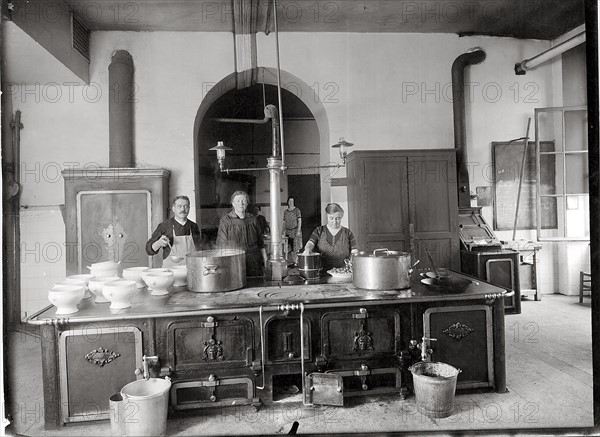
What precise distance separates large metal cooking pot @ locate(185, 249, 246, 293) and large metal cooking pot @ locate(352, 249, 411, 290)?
0.93 m

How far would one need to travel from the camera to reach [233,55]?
6.07 m

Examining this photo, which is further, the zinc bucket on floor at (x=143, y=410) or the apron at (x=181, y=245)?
the apron at (x=181, y=245)

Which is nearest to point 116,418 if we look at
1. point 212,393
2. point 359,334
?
point 212,393

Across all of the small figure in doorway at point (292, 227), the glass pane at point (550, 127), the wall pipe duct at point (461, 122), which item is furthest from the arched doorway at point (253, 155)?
the glass pane at point (550, 127)

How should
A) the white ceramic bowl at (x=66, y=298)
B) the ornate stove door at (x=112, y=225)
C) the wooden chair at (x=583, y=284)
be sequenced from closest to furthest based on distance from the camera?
the white ceramic bowl at (x=66, y=298) → the ornate stove door at (x=112, y=225) → the wooden chair at (x=583, y=284)

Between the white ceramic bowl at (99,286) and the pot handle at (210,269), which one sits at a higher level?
the pot handle at (210,269)

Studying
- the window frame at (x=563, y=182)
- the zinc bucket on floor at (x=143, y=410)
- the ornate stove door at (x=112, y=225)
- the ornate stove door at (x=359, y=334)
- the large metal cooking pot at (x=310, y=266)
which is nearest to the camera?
the zinc bucket on floor at (x=143, y=410)

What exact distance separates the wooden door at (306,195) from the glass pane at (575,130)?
4975mm

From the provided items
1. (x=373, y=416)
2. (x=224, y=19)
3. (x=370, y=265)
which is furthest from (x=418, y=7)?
Result: (x=373, y=416)

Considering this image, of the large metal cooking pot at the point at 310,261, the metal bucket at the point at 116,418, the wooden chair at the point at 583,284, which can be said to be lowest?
the metal bucket at the point at 116,418

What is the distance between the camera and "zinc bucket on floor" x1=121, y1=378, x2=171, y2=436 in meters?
2.71

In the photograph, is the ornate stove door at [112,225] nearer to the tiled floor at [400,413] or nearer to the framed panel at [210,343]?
the tiled floor at [400,413]

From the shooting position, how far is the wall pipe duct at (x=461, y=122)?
6.30 m

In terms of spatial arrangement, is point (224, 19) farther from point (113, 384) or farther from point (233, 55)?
point (113, 384)
